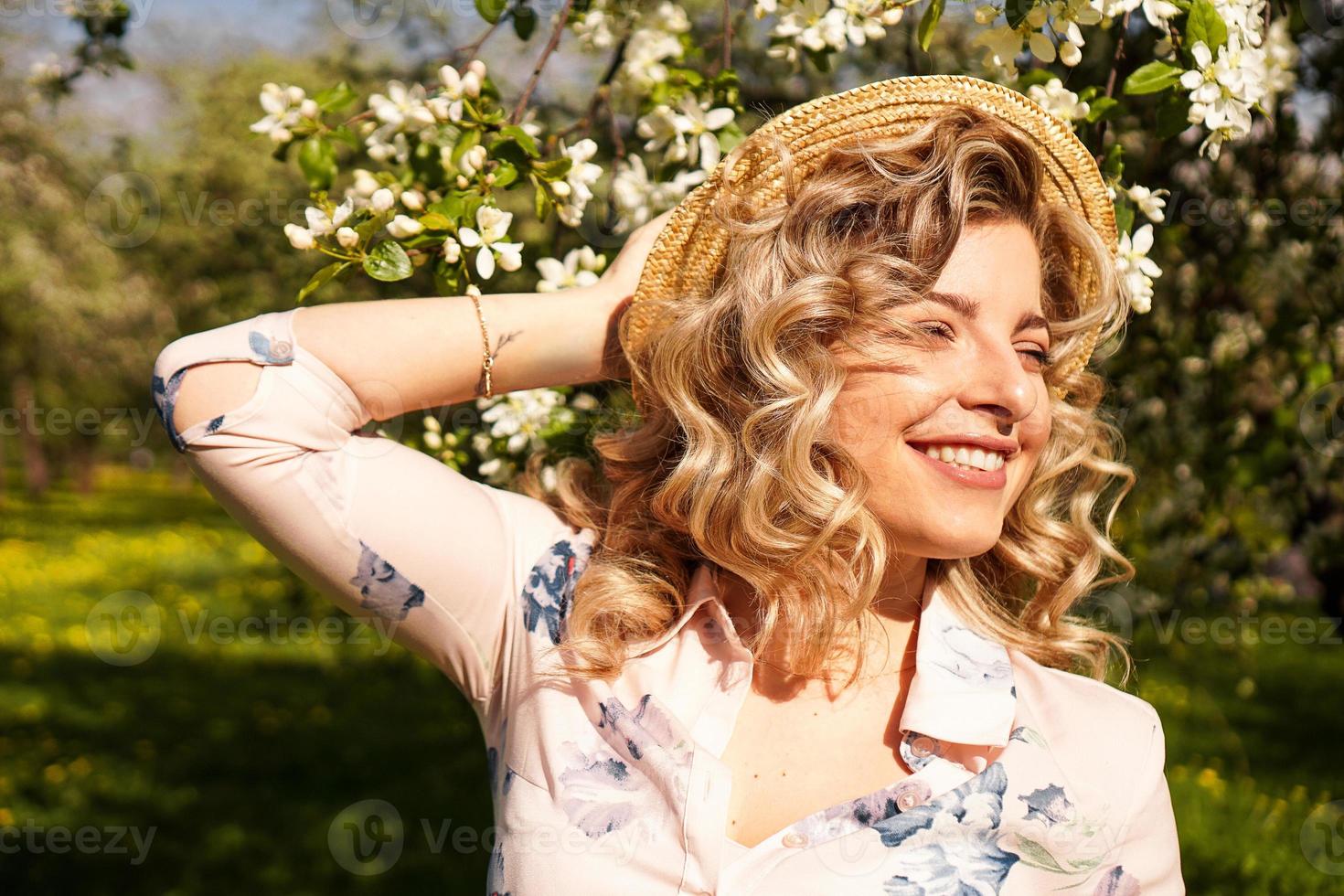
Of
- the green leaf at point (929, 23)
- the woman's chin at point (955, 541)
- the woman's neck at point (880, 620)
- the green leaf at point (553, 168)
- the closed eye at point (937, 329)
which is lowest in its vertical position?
the woman's neck at point (880, 620)

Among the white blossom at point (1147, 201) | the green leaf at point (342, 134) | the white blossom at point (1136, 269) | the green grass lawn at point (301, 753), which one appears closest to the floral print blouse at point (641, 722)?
the green leaf at point (342, 134)

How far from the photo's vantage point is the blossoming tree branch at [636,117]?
1.78 m

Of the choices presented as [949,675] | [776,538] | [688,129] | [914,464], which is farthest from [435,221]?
[949,675]

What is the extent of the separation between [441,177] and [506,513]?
662mm

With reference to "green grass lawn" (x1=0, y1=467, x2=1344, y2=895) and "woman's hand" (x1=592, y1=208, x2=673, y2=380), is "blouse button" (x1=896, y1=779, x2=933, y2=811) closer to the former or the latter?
"woman's hand" (x1=592, y1=208, x2=673, y2=380)

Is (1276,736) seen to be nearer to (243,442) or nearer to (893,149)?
(893,149)

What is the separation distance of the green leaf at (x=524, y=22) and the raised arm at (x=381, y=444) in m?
0.90

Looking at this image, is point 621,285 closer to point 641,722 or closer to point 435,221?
point 435,221

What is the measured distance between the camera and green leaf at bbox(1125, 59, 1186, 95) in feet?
5.95

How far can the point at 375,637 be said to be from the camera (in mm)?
6980

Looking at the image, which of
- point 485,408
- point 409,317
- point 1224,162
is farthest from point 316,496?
point 1224,162

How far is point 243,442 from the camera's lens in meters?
1.64

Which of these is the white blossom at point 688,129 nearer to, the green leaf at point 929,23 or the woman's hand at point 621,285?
the woman's hand at point 621,285

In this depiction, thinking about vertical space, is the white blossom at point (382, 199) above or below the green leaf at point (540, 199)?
above
